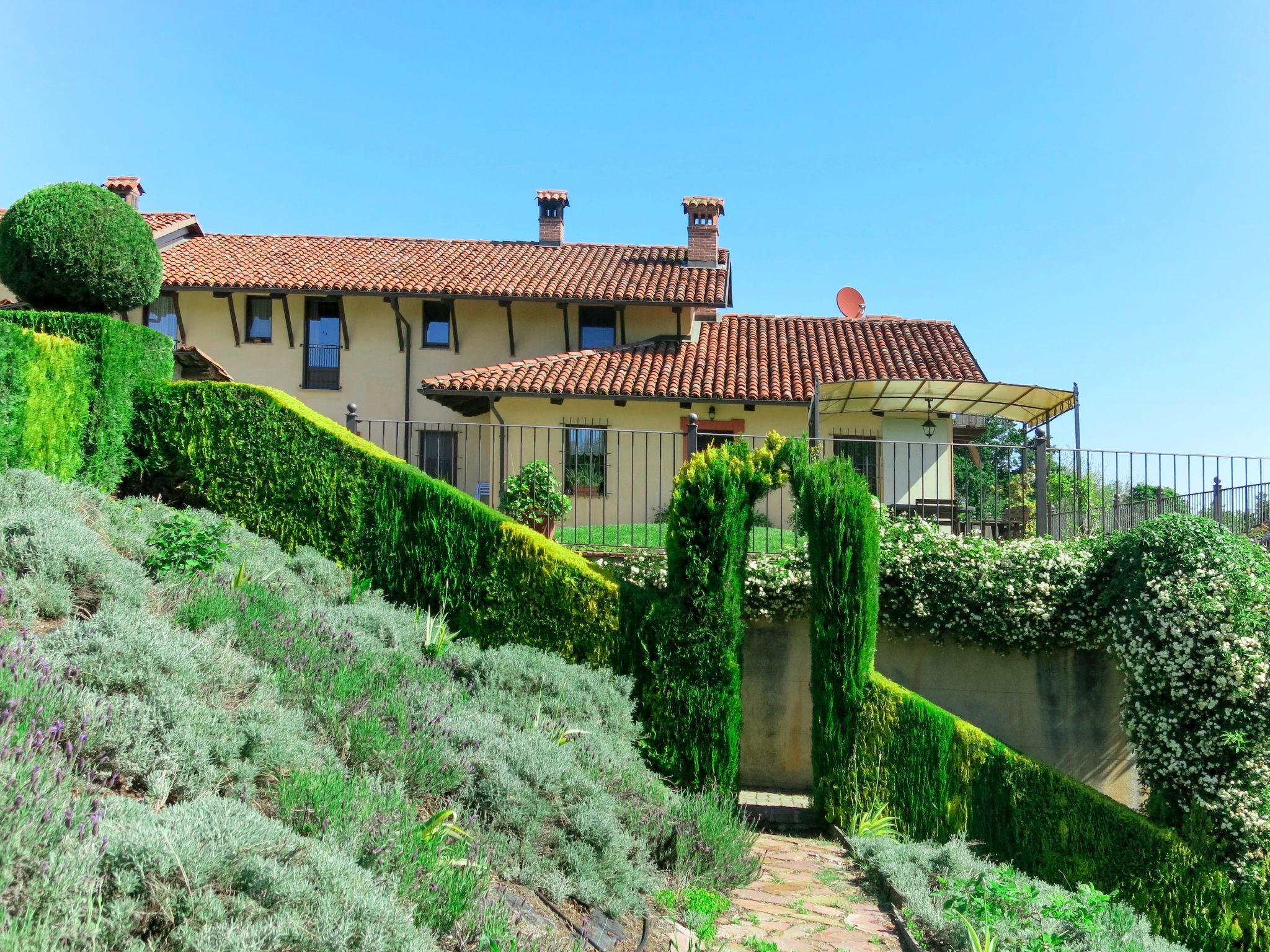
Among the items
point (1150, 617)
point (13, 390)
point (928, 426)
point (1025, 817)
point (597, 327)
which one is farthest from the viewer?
point (597, 327)

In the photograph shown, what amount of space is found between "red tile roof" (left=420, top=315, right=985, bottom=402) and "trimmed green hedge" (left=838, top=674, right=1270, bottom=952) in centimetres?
1035

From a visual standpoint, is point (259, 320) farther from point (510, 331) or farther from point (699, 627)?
point (699, 627)

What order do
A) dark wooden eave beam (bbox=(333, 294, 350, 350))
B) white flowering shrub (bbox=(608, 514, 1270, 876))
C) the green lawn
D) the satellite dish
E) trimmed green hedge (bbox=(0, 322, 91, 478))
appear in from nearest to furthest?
trimmed green hedge (bbox=(0, 322, 91, 478)) < white flowering shrub (bbox=(608, 514, 1270, 876)) < the green lawn < dark wooden eave beam (bbox=(333, 294, 350, 350)) < the satellite dish

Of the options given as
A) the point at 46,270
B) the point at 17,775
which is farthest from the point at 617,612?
the point at 46,270

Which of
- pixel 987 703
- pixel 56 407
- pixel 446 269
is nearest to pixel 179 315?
pixel 446 269

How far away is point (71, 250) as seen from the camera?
9.55 metres

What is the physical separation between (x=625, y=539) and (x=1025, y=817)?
560 centimetres

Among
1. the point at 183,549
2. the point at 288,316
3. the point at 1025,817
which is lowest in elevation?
the point at 1025,817

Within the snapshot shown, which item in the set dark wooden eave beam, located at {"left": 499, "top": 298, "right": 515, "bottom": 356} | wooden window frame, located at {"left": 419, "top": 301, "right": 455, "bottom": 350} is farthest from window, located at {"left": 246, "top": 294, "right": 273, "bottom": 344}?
dark wooden eave beam, located at {"left": 499, "top": 298, "right": 515, "bottom": 356}

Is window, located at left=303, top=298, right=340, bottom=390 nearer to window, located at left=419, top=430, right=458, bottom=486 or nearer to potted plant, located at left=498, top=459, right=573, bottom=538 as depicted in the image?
window, located at left=419, top=430, right=458, bottom=486

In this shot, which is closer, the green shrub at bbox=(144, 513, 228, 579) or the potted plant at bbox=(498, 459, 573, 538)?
the green shrub at bbox=(144, 513, 228, 579)

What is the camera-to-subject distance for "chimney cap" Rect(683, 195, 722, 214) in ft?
77.6

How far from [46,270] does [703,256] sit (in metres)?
16.3

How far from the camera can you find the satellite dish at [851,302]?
2459 cm
